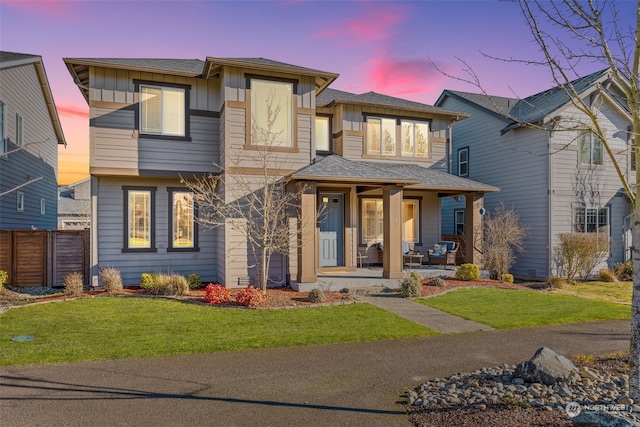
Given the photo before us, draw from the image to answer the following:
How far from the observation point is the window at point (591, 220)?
1670 centimetres

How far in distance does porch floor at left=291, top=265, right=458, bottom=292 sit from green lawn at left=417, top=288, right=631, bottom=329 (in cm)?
163

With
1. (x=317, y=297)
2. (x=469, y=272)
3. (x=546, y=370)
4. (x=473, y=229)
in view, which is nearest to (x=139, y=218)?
(x=317, y=297)

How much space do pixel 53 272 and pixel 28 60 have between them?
29.4 ft

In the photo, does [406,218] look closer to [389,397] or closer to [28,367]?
[389,397]

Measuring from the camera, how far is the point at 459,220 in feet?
65.2

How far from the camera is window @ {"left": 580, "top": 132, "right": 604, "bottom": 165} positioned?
55.5ft

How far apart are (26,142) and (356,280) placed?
50.2 ft

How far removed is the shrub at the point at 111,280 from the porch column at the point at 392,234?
7900mm

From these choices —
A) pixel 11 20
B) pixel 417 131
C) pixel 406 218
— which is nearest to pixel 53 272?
pixel 11 20

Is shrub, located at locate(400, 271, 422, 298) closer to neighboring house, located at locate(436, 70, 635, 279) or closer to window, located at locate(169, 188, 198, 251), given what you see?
window, located at locate(169, 188, 198, 251)

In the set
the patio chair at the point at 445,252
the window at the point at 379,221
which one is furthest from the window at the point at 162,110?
the patio chair at the point at 445,252

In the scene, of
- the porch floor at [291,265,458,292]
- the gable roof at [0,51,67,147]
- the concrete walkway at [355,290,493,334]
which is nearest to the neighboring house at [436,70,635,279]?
the porch floor at [291,265,458,292]

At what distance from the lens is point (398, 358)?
6.23 m

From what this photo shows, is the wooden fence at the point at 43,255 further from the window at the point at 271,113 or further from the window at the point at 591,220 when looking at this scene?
the window at the point at 591,220
